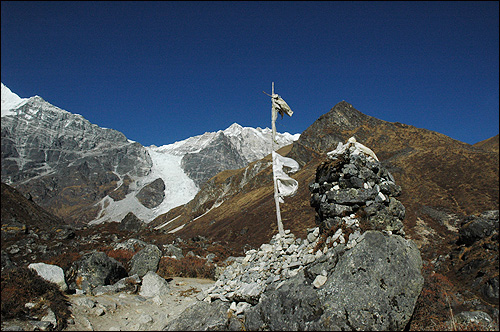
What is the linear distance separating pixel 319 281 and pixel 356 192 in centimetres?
339

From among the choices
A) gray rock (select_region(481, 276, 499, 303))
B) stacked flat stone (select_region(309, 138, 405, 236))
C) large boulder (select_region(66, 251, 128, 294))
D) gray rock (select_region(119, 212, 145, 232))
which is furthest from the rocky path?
gray rock (select_region(119, 212, 145, 232))

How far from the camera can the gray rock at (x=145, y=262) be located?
44.3 ft

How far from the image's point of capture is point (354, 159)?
9367 mm

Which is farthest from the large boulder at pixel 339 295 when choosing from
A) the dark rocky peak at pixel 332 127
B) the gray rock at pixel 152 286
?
the dark rocky peak at pixel 332 127

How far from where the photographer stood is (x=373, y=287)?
6238 mm

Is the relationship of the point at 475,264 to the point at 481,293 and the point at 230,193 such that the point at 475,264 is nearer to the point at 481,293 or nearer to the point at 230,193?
the point at 481,293

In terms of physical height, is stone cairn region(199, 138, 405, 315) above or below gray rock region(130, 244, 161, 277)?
above

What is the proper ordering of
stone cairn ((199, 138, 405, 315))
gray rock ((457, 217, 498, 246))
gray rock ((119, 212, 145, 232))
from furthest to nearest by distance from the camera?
gray rock ((119, 212, 145, 232)) → gray rock ((457, 217, 498, 246)) → stone cairn ((199, 138, 405, 315))

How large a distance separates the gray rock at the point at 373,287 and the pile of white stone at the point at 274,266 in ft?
1.32

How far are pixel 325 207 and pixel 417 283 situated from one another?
3.30 m

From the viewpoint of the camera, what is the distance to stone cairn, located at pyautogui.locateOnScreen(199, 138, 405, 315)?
25.5ft

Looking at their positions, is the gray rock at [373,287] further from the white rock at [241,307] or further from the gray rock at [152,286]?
the gray rock at [152,286]

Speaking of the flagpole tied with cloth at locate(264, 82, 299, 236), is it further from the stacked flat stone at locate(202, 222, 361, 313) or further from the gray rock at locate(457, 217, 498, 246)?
the gray rock at locate(457, 217, 498, 246)

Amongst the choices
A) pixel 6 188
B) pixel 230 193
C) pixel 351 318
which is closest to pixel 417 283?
pixel 351 318
